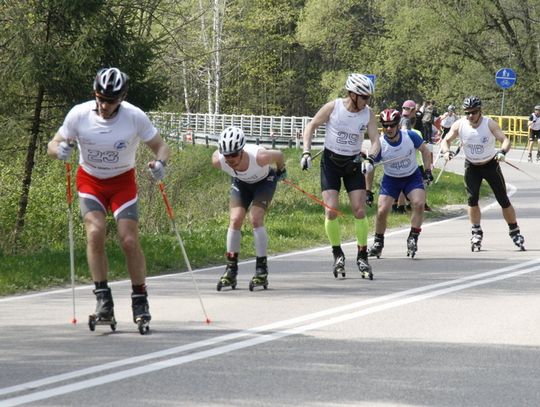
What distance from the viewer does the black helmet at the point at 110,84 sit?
9305 millimetres

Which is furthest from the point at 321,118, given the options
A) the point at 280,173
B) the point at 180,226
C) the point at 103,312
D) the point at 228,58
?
the point at 228,58

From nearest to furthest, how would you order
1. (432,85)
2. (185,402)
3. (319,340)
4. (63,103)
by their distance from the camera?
(185,402) < (319,340) < (63,103) < (432,85)

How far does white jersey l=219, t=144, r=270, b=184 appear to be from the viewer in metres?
12.3

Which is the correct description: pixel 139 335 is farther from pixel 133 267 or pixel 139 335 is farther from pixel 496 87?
pixel 496 87

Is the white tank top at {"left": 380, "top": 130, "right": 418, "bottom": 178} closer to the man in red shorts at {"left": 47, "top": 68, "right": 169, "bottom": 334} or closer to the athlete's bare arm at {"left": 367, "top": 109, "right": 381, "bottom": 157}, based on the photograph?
the athlete's bare arm at {"left": 367, "top": 109, "right": 381, "bottom": 157}

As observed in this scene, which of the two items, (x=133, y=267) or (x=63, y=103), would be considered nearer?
(x=133, y=267)

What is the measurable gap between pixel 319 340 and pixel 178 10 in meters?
19.2

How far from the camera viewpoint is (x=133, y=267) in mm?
9742

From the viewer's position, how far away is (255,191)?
1259 cm

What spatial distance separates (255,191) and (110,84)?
138 inches

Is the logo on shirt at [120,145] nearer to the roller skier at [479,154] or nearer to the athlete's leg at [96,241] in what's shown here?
the athlete's leg at [96,241]

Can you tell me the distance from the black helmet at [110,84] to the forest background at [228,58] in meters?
9.32

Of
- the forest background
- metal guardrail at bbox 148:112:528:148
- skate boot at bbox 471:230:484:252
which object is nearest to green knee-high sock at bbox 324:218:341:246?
skate boot at bbox 471:230:484:252

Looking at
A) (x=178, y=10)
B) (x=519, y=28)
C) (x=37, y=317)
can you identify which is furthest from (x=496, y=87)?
(x=37, y=317)
